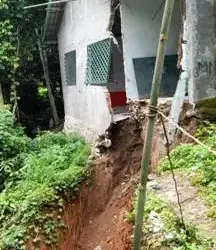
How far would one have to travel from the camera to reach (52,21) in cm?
1384

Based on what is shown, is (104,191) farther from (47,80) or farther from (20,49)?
(47,80)

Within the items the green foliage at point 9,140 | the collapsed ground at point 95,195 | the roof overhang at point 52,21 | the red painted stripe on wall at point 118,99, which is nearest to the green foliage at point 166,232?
the collapsed ground at point 95,195

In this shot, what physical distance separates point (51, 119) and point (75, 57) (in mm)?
5341

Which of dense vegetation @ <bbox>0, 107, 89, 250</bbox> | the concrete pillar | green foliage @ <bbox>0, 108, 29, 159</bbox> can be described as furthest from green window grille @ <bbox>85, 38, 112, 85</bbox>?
the concrete pillar

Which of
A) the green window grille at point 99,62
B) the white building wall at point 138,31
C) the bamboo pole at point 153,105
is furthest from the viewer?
the green window grille at point 99,62

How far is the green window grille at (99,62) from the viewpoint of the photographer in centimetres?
1002

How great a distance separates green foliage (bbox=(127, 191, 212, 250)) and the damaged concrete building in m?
2.81

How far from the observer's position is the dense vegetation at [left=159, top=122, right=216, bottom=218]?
5520 millimetres

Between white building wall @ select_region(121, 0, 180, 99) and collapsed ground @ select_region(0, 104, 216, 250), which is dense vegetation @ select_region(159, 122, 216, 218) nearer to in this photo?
collapsed ground @ select_region(0, 104, 216, 250)

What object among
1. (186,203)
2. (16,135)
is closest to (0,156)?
(16,135)

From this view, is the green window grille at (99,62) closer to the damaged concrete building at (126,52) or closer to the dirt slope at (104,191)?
the damaged concrete building at (126,52)

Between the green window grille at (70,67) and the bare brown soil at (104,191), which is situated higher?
the green window grille at (70,67)

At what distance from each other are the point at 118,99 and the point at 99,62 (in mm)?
1024

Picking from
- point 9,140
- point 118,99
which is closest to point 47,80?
point 9,140
